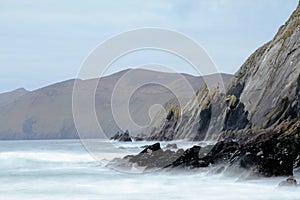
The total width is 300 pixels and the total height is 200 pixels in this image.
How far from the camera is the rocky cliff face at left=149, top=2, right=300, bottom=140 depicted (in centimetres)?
4203

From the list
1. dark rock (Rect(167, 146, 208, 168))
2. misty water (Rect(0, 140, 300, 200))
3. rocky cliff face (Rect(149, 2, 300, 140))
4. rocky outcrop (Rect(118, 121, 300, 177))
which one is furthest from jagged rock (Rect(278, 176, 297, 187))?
rocky cliff face (Rect(149, 2, 300, 140))

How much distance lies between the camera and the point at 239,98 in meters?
60.1

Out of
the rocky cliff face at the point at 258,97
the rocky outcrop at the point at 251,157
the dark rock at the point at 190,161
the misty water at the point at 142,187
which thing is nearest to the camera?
the misty water at the point at 142,187

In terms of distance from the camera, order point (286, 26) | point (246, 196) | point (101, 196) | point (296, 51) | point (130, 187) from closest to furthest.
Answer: point (246, 196) → point (101, 196) → point (130, 187) → point (296, 51) → point (286, 26)

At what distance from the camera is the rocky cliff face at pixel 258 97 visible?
4203 cm

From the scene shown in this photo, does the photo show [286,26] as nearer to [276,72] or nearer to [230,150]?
[276,72]

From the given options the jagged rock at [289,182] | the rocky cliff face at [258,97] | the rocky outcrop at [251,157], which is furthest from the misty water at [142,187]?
the rocky cliff face at [258,97]

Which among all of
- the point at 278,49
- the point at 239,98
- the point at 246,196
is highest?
the point at 278,49

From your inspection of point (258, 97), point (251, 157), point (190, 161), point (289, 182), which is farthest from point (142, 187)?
point (258, 97)

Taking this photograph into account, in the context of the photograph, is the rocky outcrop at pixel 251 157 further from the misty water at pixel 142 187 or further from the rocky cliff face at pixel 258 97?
the rocky cliff face at pixel 258 97

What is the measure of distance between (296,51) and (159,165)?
23.6 meters

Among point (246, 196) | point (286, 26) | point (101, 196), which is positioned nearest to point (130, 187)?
point (101, 196)

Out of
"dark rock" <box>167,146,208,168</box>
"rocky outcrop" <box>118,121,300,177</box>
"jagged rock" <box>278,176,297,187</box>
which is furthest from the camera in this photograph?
"dark rock" <box>167,146,208,168</box>

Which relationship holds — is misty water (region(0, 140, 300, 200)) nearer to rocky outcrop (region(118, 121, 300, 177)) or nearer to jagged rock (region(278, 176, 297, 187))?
jagged rock (region(278, 176, 297, 187))
